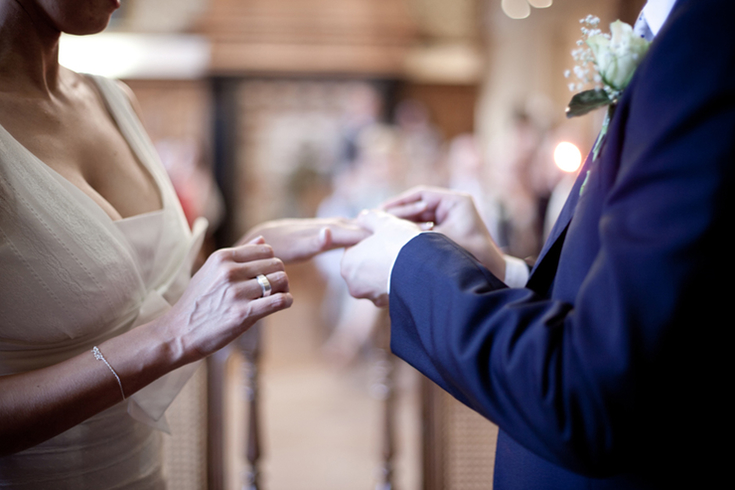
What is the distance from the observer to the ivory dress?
0.85 metres

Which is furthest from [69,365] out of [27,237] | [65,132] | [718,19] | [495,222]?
[495,222]

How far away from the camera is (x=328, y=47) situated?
25.7ft

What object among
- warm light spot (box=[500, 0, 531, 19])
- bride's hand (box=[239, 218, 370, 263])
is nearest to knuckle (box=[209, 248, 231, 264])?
bride's hand (box=[239, 218, 370, 263])

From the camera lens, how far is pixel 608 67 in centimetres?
72

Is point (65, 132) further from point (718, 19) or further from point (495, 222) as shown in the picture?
point (495, 222)

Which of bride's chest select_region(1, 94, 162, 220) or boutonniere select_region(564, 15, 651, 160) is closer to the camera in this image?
boutonniere select_region(564, 15, 651, 160)

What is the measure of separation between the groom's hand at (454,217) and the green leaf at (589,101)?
448 mm

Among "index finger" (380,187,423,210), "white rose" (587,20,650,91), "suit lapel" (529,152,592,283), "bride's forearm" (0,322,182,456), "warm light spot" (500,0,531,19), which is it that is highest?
"warm light spot" (500,0,531,19)

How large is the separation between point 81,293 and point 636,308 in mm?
860

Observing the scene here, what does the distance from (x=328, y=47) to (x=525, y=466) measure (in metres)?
7.80

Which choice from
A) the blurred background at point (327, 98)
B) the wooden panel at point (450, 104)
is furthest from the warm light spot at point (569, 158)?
the wooden panel at point (450, 104)

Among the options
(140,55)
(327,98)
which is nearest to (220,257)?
(327,98)

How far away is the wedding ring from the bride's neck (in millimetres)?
584

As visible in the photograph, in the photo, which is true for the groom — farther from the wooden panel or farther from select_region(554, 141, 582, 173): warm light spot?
the wooden panel
